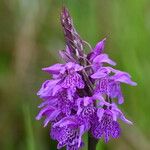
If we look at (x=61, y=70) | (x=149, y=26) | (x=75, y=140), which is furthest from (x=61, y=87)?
(x=149, y=26)

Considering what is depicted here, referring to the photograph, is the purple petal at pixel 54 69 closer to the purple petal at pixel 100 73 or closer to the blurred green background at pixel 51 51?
the purple petal at pixel 100 73

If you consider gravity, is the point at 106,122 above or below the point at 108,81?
below

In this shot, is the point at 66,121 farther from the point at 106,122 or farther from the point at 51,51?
the point at 51,51

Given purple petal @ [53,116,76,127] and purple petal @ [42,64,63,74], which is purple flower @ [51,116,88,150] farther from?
purple petal @ [42,64,63,74]

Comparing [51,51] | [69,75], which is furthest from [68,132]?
[51,51]

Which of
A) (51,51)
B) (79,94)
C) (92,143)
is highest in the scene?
(51,51)
